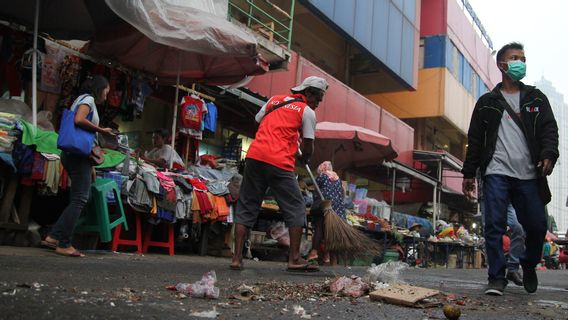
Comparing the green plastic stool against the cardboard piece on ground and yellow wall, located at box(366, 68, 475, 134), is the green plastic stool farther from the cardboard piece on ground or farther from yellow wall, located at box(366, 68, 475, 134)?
yellow wall, located at box(366, 68, 475, 134)

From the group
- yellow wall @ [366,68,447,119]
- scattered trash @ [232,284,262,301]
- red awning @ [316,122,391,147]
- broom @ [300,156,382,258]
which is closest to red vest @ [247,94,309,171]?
broom @ [300,156,382,258]

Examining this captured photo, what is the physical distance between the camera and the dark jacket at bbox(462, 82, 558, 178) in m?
3.95

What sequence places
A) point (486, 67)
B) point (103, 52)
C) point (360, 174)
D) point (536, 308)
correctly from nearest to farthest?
point (536, 308), point (103, 52), point (360, 174), point (486, 67)

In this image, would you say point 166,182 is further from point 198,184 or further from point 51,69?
point 51,69

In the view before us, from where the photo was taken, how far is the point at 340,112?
14922 millimetres

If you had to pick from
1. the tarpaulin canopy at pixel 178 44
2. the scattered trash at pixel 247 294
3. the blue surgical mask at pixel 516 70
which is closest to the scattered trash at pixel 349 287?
the scattered trash at pixel 247 294

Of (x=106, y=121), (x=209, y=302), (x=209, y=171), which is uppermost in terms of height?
(x=106, y=121)

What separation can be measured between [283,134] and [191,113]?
427 centimetres

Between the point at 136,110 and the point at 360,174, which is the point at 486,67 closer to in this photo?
the point at 360,174

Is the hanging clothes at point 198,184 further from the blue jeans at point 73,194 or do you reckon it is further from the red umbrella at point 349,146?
the red umbrella at point 349,146

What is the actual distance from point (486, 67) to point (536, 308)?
1103 inches

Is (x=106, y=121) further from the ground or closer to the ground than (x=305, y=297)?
further from the ground

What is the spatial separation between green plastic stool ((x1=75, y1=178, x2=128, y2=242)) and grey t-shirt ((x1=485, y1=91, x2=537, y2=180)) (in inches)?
150

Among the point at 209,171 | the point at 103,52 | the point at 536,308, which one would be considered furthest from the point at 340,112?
the point at 536,308
